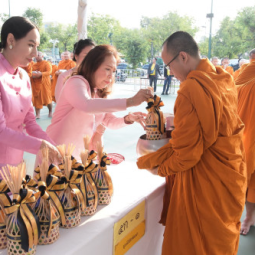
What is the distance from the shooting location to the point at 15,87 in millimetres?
1389

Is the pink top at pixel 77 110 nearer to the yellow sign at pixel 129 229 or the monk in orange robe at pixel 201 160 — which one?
the monk in orange robe at pixel 201 160

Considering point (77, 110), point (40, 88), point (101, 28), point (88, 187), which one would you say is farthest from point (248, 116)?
point (101, 28)

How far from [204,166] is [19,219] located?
0.81 meters

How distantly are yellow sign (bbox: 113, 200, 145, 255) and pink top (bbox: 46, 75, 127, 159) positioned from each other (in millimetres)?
502

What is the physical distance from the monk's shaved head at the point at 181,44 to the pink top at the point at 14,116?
2.37 ft

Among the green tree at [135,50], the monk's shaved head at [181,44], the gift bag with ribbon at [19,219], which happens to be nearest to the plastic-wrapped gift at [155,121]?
the monk's shaved head at [181,44]

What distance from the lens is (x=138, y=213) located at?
1.22m

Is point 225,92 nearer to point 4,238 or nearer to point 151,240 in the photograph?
point 151,240

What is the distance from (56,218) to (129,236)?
42cm

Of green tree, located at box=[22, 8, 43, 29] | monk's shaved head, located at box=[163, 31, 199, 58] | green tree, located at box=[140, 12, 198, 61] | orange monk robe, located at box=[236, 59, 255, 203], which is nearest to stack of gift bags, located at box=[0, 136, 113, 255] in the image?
monk's shaved head, located at box=[163, 31, 199, 58]

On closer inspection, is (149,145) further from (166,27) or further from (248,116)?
(166,27)

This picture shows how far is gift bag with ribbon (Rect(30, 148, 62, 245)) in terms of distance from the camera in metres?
0.84

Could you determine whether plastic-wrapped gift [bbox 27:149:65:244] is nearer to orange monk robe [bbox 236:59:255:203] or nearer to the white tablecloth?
the white tablecloth

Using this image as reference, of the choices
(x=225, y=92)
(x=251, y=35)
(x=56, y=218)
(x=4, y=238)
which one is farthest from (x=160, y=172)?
(x=251, y=35)
